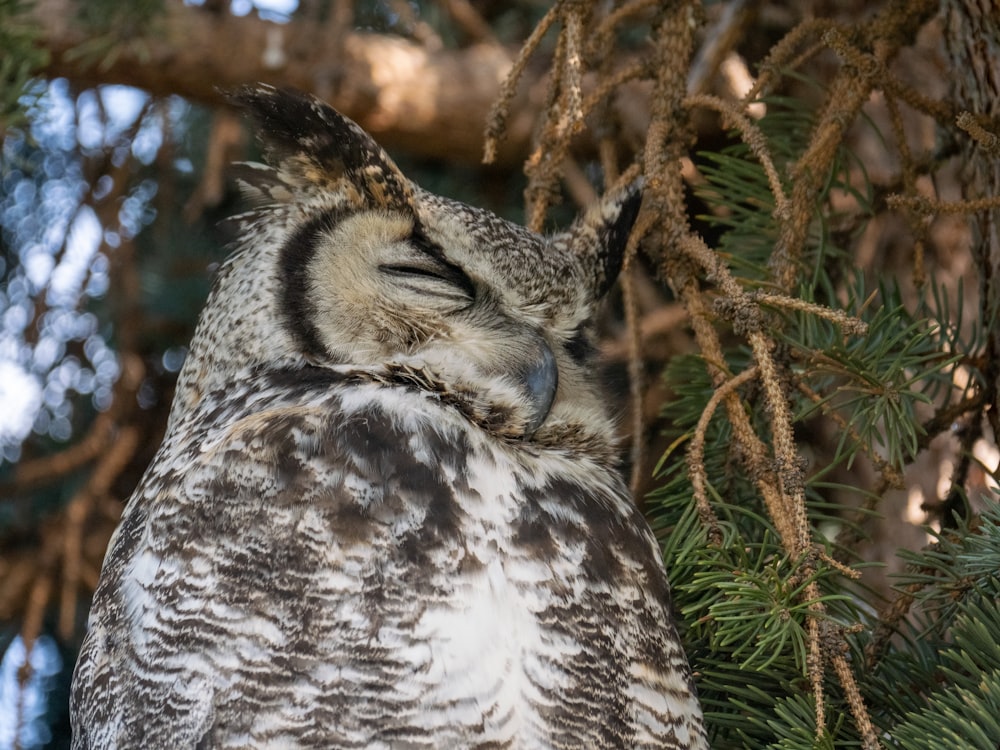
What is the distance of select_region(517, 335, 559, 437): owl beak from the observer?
1.35 m

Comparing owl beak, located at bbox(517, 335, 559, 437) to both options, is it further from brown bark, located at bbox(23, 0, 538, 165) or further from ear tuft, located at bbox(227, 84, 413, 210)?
brown bark, located at bbox(23, 0, 538, 165)

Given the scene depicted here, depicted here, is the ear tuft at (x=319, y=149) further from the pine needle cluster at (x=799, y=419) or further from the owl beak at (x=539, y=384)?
the owl beak at (x=539, y=384)

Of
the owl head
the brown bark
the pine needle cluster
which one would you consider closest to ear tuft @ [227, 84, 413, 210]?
the owl head

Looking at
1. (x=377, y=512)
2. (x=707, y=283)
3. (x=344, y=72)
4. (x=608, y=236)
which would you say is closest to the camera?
(x=377, y=512)

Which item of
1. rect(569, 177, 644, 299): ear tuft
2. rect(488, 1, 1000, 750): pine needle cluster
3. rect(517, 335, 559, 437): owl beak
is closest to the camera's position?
rect(488, 1, 1000, 750): pine needle cluster

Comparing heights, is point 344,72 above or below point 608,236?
below

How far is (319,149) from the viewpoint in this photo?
4.72 ft

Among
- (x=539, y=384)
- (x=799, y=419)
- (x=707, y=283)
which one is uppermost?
(x=799, y=419)

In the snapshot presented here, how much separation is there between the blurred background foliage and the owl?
11 centimetres

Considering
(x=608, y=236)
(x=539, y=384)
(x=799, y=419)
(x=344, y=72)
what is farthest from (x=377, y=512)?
(x=344, y=72)

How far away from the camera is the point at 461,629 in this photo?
1.13m

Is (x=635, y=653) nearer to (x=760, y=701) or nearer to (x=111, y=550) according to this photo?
(x=760, y=701)

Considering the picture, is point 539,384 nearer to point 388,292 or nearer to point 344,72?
point 388,292

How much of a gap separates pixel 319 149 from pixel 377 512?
0.55 metres
